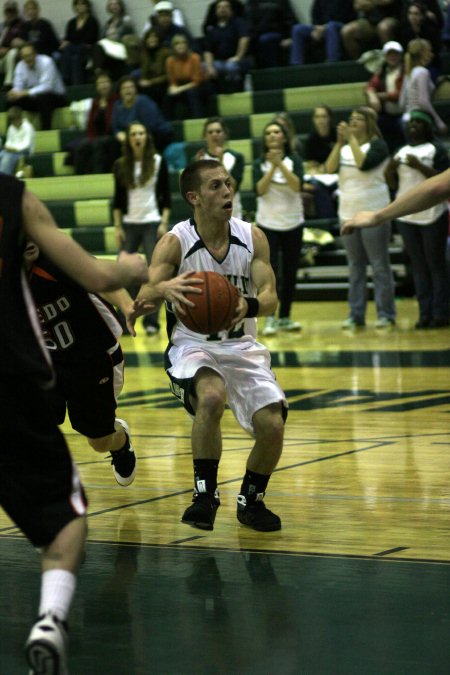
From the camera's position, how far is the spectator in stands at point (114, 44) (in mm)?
16984

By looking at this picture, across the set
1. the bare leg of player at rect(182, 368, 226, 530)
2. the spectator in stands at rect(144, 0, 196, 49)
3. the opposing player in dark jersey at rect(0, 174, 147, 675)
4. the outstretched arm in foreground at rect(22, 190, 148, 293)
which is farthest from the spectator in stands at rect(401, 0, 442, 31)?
the opposing player in dark jersey at rect(0, 174, 147, 675)

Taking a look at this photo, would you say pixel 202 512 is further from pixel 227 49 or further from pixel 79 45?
pixel 79 45

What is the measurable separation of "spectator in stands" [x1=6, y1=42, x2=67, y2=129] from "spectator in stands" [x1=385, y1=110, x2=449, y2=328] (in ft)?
23.5

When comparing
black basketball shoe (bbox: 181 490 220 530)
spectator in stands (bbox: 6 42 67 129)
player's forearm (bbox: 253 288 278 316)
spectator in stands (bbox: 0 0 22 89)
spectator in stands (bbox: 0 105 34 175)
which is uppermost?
player's forearm (bbox: 253 288 278 316)

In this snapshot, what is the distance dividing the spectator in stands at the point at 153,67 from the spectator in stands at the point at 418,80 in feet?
11.4

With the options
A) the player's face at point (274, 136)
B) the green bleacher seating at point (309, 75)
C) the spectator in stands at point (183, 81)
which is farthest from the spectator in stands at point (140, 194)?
the green bleacher seating at point (309, 75)

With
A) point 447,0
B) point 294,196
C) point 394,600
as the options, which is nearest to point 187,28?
point 447,0

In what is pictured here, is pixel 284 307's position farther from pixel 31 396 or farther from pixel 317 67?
pixel 31 396

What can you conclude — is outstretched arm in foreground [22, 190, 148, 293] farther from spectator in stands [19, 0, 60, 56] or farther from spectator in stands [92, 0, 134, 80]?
spectator in stands [19, 0, 60, 56]

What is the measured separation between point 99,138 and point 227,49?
2.10 m

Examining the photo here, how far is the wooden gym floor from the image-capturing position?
328 cm

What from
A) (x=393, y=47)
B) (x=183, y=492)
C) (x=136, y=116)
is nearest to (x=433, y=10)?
(x=393, y=47)

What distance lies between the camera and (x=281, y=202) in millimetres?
11258

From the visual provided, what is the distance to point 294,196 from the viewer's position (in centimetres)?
1125
